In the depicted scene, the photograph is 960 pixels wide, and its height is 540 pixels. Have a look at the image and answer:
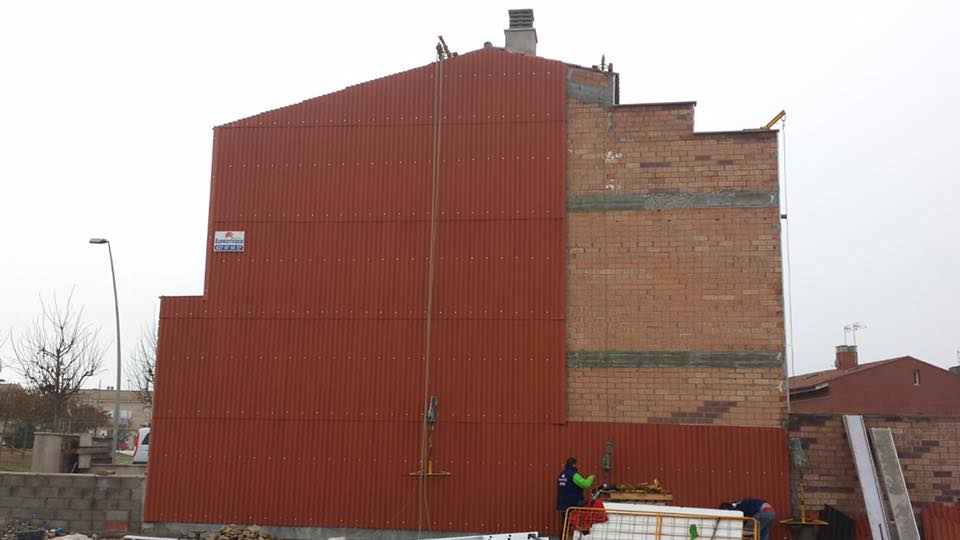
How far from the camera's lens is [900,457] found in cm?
1389

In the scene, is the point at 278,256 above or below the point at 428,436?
above

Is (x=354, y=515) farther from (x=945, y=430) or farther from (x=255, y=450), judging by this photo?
(x=945, y=430)

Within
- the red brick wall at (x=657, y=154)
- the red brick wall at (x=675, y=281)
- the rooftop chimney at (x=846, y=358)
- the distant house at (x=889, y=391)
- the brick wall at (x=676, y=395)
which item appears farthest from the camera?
the rooftop chimney at (x=846, y=358)

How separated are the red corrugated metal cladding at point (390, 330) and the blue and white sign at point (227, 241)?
0.47 ft

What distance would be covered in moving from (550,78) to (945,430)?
31.2ft

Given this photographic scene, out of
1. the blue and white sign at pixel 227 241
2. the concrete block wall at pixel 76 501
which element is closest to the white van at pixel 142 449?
the concrete block wall at pixel 76 501

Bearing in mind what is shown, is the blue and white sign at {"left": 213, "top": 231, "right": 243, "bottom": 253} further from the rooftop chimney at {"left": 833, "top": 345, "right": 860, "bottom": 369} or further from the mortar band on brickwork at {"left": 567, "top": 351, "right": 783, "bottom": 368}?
the rooftop chimney at {"left": 833, "top": 345, "right": 860, "bottom": 369}

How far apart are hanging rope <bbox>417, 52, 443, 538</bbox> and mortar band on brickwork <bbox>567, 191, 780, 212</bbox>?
8.73 feet

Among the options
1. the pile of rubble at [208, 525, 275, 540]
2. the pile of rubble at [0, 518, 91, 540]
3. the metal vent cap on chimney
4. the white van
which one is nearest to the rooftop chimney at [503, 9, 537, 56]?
the metal vent cap on chimney

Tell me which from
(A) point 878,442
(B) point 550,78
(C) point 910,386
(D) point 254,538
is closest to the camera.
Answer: (A) point 878,442

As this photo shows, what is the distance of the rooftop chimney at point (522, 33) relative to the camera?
17.8 metres

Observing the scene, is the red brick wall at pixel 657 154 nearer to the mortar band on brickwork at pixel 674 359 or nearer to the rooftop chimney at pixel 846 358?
the mortar band on brickwork at pixel 674 359

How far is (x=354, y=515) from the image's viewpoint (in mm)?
15312

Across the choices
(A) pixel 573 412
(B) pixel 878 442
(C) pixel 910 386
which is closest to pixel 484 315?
(A) pixel 573 412
